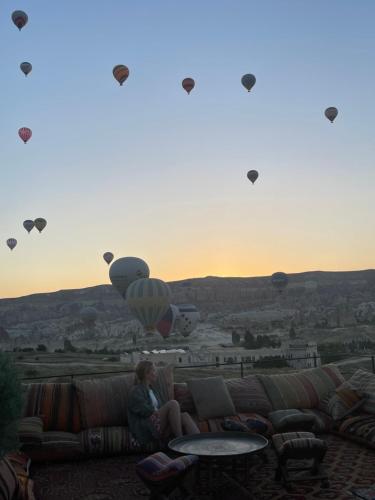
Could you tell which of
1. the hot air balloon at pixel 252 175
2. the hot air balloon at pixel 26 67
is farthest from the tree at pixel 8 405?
the hot air balloon at pixel 252 175

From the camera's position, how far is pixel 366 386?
6.45 metres

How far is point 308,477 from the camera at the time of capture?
4.66 meters

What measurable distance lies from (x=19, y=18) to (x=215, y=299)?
78.5m

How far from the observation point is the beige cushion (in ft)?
20.6

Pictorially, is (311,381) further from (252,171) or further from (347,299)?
(347,299)

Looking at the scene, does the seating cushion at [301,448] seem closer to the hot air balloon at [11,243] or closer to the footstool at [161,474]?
the footstool at [161,474]

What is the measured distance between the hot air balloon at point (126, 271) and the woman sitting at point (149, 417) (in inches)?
1257

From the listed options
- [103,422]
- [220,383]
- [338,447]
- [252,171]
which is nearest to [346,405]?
[338,447]

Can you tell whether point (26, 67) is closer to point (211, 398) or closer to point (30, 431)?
point (211, 398)

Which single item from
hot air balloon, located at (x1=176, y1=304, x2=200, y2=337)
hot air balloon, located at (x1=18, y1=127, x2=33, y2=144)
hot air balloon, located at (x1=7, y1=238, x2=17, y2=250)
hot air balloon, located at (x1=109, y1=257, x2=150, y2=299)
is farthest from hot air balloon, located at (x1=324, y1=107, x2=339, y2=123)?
hot air balloon, located at (x1=176, y1=304, x2=200, y2=337)

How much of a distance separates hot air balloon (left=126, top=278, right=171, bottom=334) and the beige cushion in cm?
2651

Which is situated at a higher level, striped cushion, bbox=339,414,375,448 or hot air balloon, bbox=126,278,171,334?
hot air balloon, bbox=126,278,171,334

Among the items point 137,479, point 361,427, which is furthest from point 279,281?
point 137,479

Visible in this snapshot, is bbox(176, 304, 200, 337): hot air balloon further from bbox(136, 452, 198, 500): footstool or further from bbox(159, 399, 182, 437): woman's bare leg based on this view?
bbox(136, 452, 198, 500): footstool
